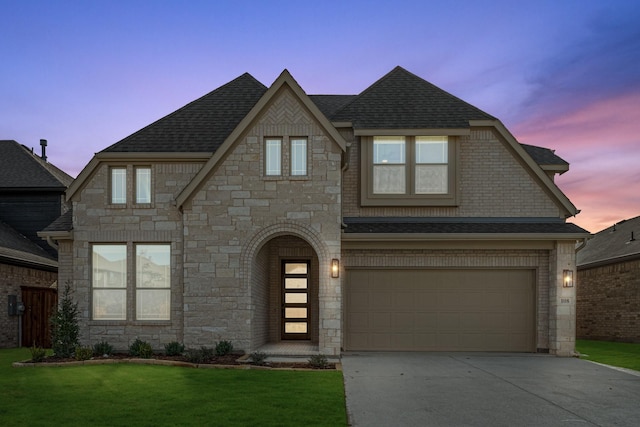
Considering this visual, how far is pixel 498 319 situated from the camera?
15.3 metres

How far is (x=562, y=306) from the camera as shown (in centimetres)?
1462

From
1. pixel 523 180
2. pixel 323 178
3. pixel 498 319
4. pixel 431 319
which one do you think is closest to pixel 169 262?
pixel 323 178

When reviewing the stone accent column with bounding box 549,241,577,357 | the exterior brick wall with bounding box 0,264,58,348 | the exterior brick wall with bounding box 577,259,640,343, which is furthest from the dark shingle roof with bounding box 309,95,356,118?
the exterior brick wall with bounding box 577,259,640,343

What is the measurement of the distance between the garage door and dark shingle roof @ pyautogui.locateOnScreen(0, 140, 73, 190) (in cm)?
1470

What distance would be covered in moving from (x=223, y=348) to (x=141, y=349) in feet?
6.52

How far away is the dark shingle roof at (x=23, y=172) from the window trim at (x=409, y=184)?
46.0 ft

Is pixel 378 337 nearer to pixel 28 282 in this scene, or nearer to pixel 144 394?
pixel 144 394

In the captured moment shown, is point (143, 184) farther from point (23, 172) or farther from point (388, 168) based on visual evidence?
point (23, 172)

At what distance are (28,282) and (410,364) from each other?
1480 centimetres

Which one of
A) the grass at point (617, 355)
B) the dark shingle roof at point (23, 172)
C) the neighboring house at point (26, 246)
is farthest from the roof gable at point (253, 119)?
the dark shingle roof at point (23, 172)

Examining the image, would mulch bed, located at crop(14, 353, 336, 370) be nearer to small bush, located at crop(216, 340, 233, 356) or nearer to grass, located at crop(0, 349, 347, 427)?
small bush, located at crop(216, 340, 233, 356)

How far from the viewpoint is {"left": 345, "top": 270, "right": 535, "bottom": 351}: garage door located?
50.0 ft

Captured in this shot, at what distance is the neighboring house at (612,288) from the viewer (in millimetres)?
20625

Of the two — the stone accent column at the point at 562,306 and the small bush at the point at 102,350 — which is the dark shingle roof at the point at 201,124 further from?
the stone accent column at the point at 562,306
